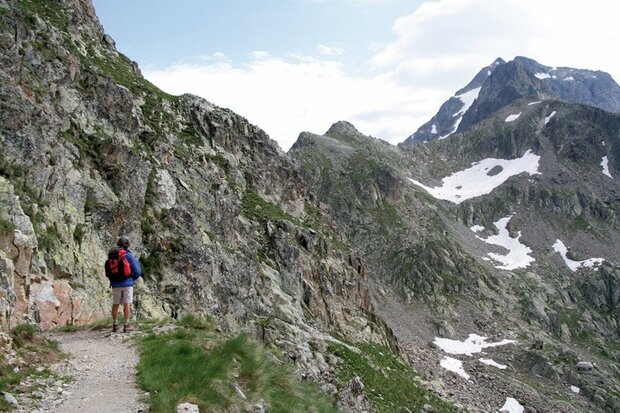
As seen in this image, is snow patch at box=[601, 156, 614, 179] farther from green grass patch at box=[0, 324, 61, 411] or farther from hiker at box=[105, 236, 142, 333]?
A: green grass patch at box=[0, 324, 61, 411]

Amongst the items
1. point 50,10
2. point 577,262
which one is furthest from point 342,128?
point 50,10

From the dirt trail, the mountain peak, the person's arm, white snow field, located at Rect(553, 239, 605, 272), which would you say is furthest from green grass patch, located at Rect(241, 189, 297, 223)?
the mountain peak

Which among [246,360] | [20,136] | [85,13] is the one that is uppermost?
[85,13]

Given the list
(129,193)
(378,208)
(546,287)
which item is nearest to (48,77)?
(129,193)

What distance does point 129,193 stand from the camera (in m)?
32.0

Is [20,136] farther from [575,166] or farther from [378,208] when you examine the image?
[575,166]

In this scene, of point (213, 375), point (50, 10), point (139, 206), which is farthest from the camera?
point (50, 10)

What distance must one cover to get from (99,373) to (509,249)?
15286 cm

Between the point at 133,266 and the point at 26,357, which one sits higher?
the point at 133,266

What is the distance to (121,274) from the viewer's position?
51.9 ft

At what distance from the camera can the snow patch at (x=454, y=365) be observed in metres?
75.3

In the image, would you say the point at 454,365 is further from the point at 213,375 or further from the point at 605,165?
the point at 605,165

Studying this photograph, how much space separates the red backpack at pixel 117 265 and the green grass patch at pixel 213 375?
2.43 m

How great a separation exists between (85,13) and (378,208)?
100 m
